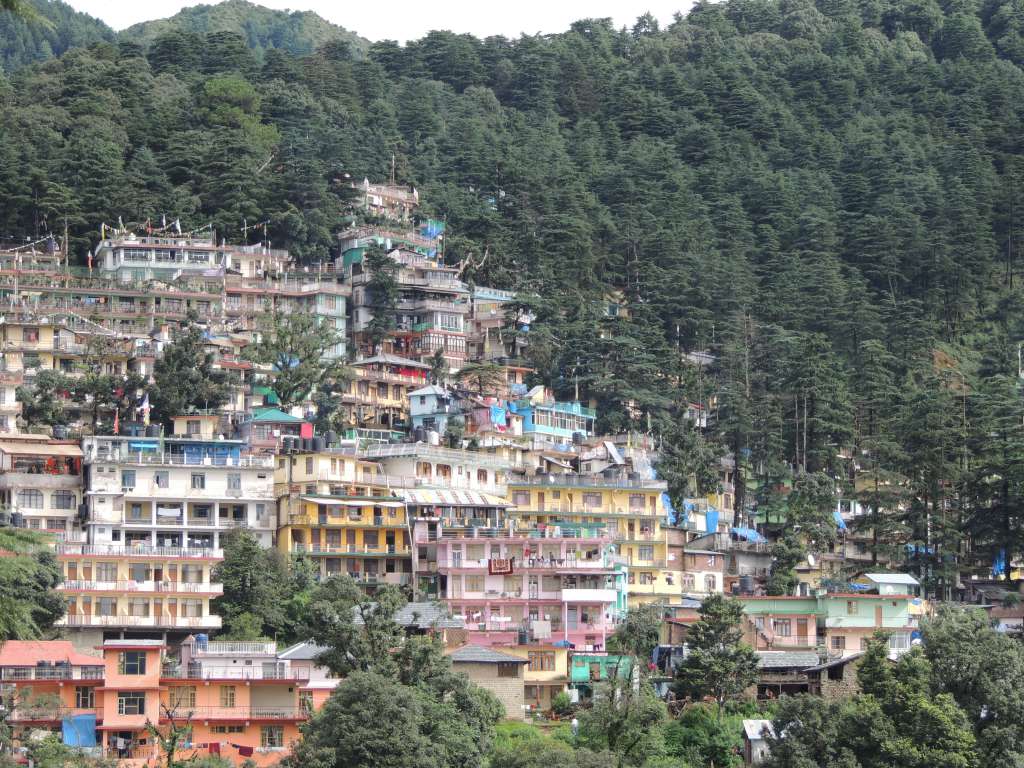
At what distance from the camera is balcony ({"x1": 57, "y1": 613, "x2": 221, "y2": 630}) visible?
2544 inches

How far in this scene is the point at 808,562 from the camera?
3182 inches

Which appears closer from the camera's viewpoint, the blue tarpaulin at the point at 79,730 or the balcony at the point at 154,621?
the blue tarpaulin at the point at 79,730

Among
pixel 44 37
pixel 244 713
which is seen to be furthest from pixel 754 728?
pixel 44 37

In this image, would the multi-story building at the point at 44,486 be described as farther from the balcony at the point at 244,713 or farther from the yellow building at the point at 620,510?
the yellow building at the point at 620,510

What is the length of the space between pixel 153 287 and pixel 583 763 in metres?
54.3

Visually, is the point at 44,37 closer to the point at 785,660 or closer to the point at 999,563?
the point at 999,563

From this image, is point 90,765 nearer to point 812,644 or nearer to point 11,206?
point 812,644

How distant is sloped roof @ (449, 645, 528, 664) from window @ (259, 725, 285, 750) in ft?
20.6

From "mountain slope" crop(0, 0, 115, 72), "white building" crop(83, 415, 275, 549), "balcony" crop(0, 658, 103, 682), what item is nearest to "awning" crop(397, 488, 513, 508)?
"white building" crop(83, 415, 275, 549)

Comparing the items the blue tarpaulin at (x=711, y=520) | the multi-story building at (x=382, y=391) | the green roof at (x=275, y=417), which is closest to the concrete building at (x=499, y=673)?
the green roof at (x=275, y=417)

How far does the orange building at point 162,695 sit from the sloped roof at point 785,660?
50.9 feet

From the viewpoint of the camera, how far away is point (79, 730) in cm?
5556

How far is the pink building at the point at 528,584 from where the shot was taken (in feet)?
227

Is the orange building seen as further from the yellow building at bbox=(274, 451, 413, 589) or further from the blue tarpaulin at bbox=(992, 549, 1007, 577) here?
the blue tarpaulin at bbox=(992, 549, 1007, 577)
